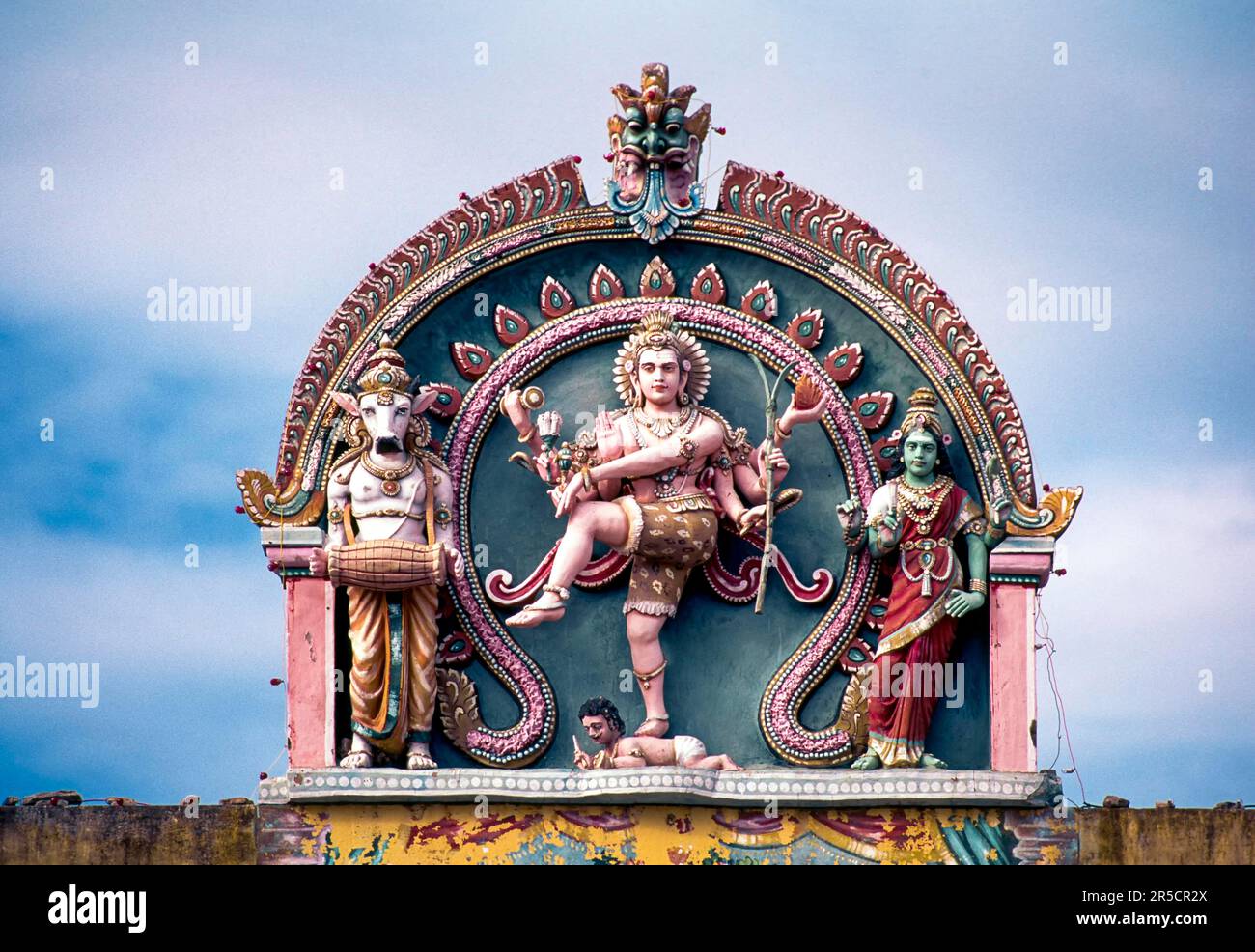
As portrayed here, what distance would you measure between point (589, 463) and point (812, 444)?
159 centimetres

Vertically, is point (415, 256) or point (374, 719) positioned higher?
point (415, 256)

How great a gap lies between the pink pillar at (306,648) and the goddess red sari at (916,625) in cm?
369

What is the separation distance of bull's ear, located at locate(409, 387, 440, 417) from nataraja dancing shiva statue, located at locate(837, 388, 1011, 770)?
2903 mm

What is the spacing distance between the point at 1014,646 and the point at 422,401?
4.37 meters

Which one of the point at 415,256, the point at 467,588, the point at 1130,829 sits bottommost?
the point at 1130,829

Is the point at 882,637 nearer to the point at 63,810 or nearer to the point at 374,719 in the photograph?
the point at 374,719

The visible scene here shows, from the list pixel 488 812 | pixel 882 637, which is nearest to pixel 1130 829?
pixel 882 637

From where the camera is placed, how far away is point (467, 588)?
1051 inches

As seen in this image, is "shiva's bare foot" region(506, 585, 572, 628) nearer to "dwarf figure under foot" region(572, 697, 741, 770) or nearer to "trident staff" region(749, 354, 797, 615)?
"dwarf figure under foot" region(572, 697, 741, 770)

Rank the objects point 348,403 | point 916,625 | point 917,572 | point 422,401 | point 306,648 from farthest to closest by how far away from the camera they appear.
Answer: point 422,401, point 348,403, point 306,648, point 917,572, point 916,625

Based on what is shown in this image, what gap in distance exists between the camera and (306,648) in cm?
2653

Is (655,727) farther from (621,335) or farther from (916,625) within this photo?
(621,335)

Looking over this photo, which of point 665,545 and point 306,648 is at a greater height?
point 665,545

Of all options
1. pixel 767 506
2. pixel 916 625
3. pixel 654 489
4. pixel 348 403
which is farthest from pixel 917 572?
pixel 348 403
